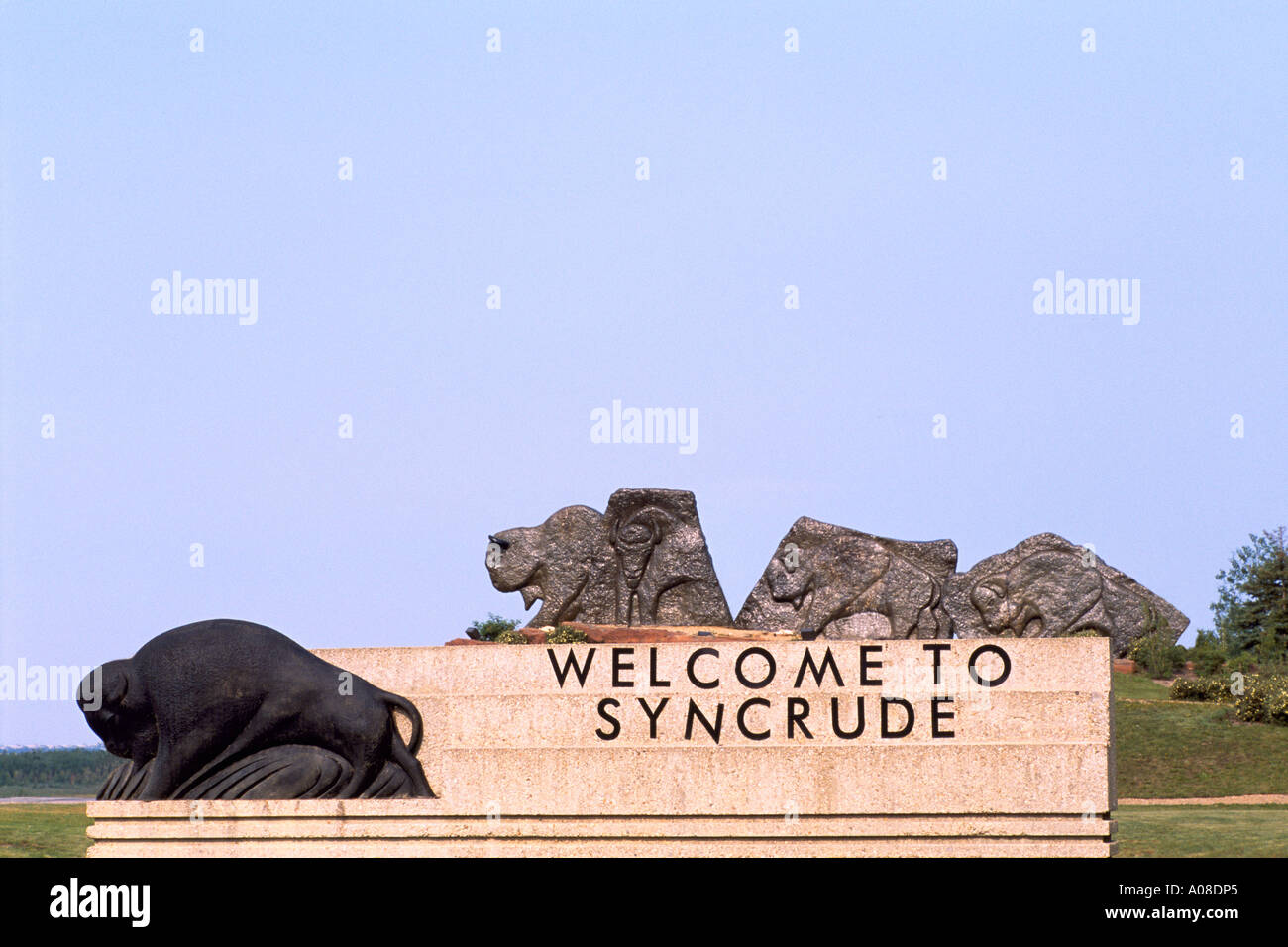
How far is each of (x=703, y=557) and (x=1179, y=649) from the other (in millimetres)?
12889

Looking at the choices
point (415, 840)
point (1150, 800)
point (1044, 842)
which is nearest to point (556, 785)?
point (415, 840)

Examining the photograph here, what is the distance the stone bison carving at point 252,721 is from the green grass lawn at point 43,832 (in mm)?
4640

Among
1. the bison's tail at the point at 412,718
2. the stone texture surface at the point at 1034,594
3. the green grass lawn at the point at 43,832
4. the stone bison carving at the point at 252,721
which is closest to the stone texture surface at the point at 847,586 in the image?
the stone texture surface at the point at 1034,594

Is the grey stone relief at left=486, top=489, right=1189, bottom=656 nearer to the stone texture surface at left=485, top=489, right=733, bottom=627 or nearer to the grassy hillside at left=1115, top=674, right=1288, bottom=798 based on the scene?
the stone texture surface at left=485, top=489, right=733, bottom=627

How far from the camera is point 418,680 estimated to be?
1371 cm

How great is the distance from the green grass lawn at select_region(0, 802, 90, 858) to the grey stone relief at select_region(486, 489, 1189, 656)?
918cm

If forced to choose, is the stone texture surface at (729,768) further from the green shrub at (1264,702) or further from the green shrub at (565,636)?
the green shrub at (1264,702)

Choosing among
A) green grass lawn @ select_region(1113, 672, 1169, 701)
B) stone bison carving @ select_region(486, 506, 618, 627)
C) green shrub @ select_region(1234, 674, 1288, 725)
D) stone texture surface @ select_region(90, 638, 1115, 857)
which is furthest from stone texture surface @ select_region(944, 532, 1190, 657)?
stone texture surface @ select_region(90, 638, 1115, 857)

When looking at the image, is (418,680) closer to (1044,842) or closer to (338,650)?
(338,650)

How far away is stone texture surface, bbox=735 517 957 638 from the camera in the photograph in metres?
29.9

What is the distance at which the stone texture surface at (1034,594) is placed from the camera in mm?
33250

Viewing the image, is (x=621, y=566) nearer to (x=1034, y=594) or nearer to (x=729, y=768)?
(x=1034, y=594)

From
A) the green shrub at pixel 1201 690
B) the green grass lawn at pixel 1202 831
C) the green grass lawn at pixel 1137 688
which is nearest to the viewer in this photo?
the green grass lawn at pixel 1202 831
